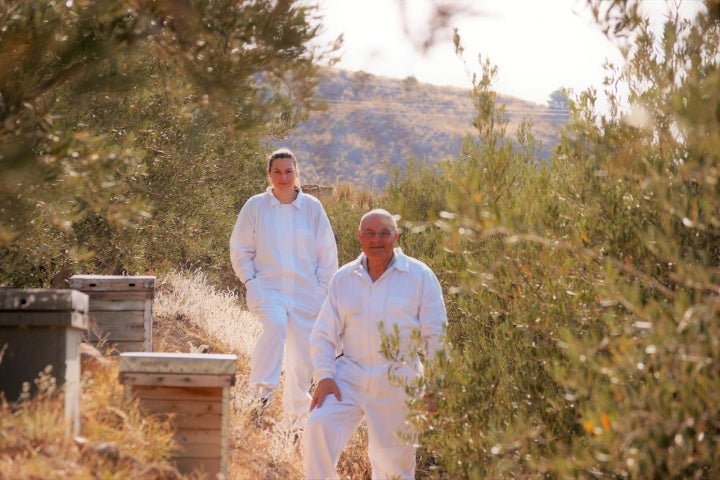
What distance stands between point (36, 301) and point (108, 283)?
3.51m

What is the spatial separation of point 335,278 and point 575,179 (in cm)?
177

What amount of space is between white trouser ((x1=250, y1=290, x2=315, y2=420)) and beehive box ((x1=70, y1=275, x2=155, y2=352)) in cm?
115

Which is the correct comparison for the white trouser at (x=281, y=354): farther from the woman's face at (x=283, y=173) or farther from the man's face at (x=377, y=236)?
the man's face at (x=377, y=236)

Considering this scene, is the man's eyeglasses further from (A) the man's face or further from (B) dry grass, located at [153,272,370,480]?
(B) dry grass, located at [153,272,370,480]

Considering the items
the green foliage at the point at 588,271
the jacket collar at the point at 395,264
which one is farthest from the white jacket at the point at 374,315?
the green foliage at the point at 588,271

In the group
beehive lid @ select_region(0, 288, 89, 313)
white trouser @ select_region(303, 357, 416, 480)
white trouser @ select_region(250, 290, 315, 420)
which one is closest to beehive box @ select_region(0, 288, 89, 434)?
beehive lid @ select_region(0, 288, 89, 313)

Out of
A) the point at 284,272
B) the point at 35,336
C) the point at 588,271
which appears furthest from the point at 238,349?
the point at 588,271

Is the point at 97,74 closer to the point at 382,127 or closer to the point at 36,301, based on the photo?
the point at 36,301

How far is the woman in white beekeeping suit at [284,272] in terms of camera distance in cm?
891

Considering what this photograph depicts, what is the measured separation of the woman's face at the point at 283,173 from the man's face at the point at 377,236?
213 centimetres

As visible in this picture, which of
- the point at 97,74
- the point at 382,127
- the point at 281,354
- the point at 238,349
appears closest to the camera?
the point at 97,74

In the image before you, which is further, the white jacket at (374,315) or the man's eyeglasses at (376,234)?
the man's eyeglasses at (376,234)

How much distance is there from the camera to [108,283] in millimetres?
9430

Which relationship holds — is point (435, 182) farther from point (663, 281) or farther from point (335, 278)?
point (663, 281)
